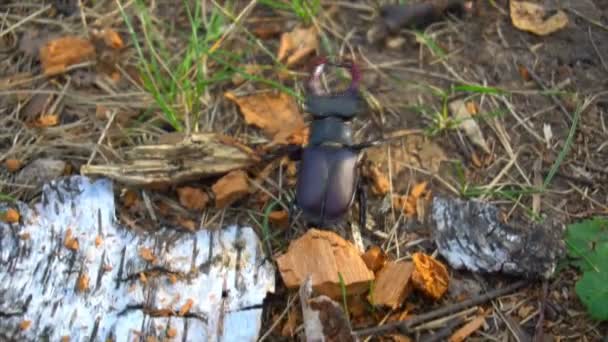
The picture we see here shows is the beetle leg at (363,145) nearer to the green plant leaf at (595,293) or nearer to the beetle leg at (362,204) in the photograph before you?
the beetle leg at (362,204)

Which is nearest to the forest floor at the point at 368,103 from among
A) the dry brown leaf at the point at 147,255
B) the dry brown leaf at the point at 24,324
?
the dry brown leaf at the point at 147,255

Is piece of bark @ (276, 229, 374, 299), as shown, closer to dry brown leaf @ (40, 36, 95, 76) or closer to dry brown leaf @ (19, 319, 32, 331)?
dry brown leaf @ (19, 319, 32, 331)

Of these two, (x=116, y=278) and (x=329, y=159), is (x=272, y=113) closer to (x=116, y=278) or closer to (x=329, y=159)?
(x=329, y=159)

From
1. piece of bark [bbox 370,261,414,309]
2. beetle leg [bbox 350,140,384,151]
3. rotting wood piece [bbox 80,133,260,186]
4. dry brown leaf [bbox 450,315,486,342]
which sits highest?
beetle leg [bbox 350,140,384,151]

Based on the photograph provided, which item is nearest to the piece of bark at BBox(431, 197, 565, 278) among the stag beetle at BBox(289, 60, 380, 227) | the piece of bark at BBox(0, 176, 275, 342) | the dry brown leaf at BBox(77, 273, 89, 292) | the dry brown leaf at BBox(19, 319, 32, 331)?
the stag beetle at BBox(289, 60, 380, 227)

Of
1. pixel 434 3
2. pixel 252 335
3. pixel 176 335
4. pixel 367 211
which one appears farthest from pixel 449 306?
pixel 434 3

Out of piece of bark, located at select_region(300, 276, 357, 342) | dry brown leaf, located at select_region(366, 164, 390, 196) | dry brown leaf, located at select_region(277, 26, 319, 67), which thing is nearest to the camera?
piece of bark, located at select_region(300, 276, 357, 342)
